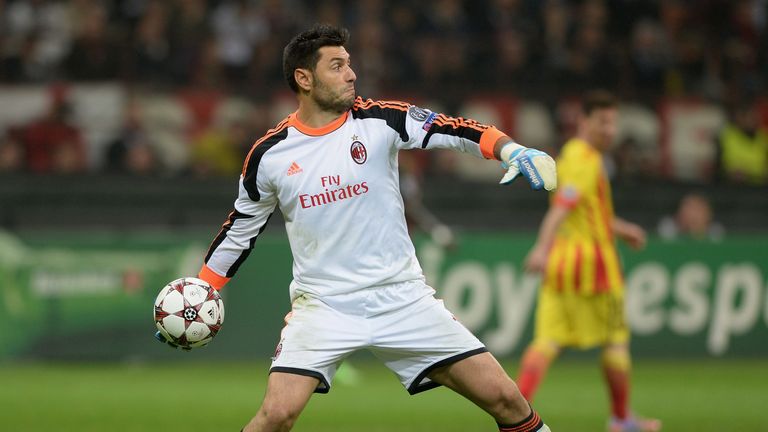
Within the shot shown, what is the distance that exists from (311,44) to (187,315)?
1.43 metres

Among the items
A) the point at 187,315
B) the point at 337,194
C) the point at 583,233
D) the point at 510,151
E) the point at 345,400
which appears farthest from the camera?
the point at 345,400

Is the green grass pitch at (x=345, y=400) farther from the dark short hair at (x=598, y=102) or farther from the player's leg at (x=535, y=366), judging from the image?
the dark short hair at (x=598, y=102)

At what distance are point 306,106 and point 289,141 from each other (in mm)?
→ 210

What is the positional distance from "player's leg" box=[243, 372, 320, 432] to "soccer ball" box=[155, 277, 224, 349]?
509mm

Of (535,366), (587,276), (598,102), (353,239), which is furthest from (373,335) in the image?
(598,102)

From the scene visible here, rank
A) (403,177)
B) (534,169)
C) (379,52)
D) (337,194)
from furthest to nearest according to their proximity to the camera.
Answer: (379,52) < (403,177) < (337,194) < (534,169)

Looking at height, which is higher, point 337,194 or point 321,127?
point 321,127

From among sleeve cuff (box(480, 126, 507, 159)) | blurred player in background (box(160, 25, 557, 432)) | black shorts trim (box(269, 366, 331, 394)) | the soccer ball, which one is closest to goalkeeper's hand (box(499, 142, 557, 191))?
sleeve cuff (box(480, 126, 507, 159))

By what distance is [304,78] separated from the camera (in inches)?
238

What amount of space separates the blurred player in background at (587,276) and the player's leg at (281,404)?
3.37m

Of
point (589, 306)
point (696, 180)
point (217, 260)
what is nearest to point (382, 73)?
point (696, 180)

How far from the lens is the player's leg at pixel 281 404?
565 cm

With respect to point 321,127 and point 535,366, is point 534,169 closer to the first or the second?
point 321,127

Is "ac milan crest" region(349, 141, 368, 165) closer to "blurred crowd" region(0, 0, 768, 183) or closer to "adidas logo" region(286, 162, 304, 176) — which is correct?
"adidas logo" region(286, 162, 304, 176)
